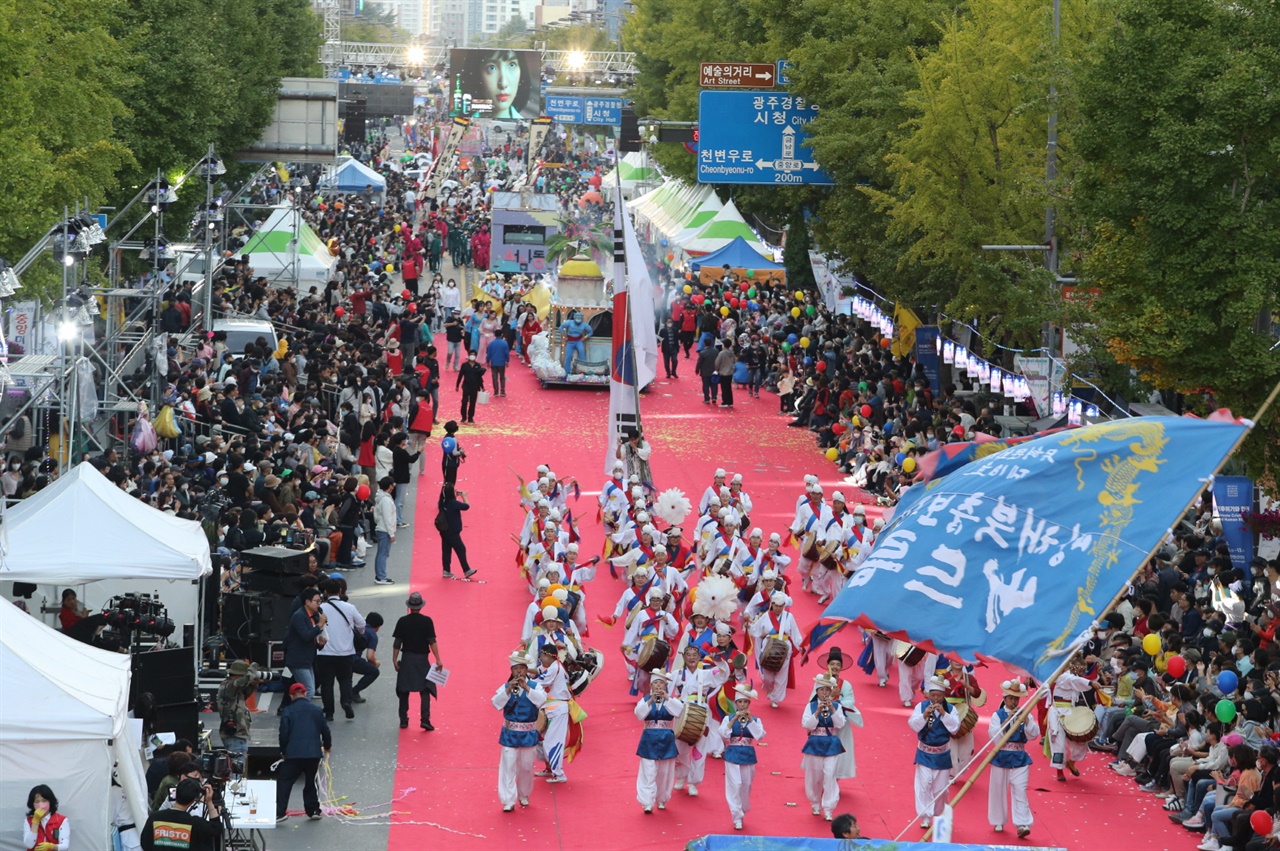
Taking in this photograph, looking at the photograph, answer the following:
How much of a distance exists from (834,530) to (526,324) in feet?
61.5

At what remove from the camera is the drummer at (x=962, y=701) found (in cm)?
1584

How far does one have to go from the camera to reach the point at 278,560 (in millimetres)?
18938

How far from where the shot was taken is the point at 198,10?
1474 inches

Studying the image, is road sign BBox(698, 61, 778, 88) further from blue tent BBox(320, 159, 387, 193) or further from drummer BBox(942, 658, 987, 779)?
blue tent BBox(320, 159, 387, 193)

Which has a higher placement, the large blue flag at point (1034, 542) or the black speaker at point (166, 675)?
the large blue flag at point (1034, 542)

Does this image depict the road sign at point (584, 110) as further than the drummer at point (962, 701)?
Yes

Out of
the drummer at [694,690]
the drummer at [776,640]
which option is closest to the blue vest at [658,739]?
the drummer at [694,690]

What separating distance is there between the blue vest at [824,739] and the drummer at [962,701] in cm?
98

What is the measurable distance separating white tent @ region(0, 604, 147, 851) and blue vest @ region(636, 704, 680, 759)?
430cm

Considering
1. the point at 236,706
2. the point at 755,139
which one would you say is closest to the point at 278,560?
the point at 236,706

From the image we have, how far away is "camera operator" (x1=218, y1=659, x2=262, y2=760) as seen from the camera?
15773mm

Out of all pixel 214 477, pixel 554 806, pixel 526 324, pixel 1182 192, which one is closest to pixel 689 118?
pixel 526 324

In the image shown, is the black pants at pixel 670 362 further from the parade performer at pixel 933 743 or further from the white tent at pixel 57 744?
the white tent at pixel 57 744

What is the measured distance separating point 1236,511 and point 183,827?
42.0 ft
